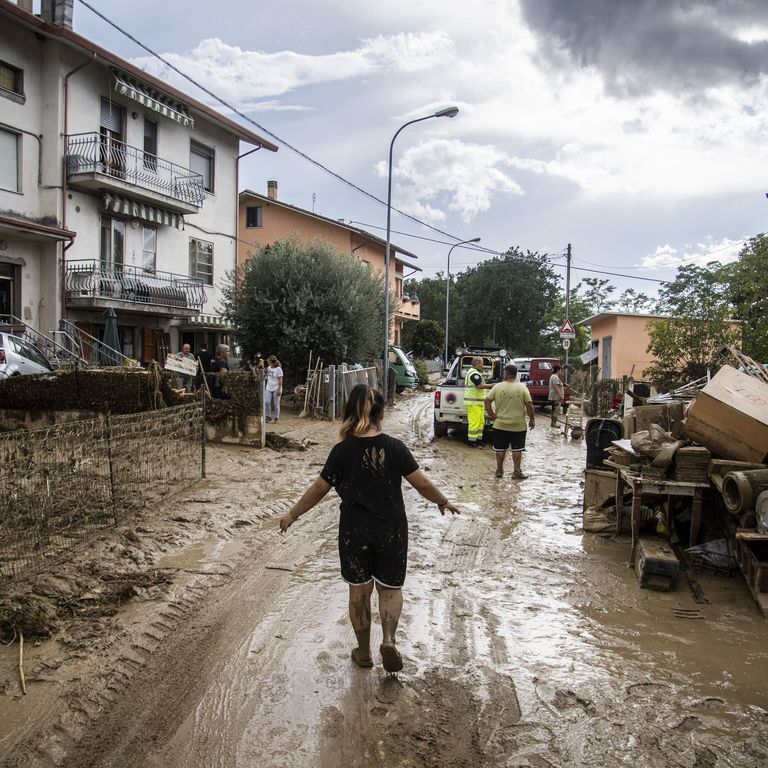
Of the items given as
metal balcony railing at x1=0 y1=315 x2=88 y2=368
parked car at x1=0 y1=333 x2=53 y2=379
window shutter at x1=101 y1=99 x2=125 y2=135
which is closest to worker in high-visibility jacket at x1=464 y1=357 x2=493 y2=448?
parked car at x1=0 y1=333 x2=53 y2=379

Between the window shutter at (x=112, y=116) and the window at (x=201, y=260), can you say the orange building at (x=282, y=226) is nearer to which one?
the window at (x=201, y=260)

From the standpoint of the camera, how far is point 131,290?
20.9 m

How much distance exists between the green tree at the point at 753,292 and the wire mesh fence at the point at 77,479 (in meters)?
11.3

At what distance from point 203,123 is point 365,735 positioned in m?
25.8

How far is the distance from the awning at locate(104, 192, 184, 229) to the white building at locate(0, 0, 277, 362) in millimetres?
43

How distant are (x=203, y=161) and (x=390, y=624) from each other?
2484 centimetres

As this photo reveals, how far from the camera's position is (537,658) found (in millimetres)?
4312

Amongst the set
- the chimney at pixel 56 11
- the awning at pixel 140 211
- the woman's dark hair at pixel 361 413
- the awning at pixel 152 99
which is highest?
the chimney at pixel 56 11

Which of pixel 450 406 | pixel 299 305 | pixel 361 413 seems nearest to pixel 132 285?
pixel 299 305

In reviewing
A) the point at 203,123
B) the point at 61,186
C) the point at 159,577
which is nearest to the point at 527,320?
the point at 203,123

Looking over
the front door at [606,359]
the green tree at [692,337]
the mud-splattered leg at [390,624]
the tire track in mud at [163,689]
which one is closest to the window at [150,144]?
the green tree at [692,337]

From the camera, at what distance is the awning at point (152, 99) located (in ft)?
67.6

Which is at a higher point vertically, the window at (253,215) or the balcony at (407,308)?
the window at (253,215)

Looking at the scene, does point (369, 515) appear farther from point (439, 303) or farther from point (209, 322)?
point (439, 303)
